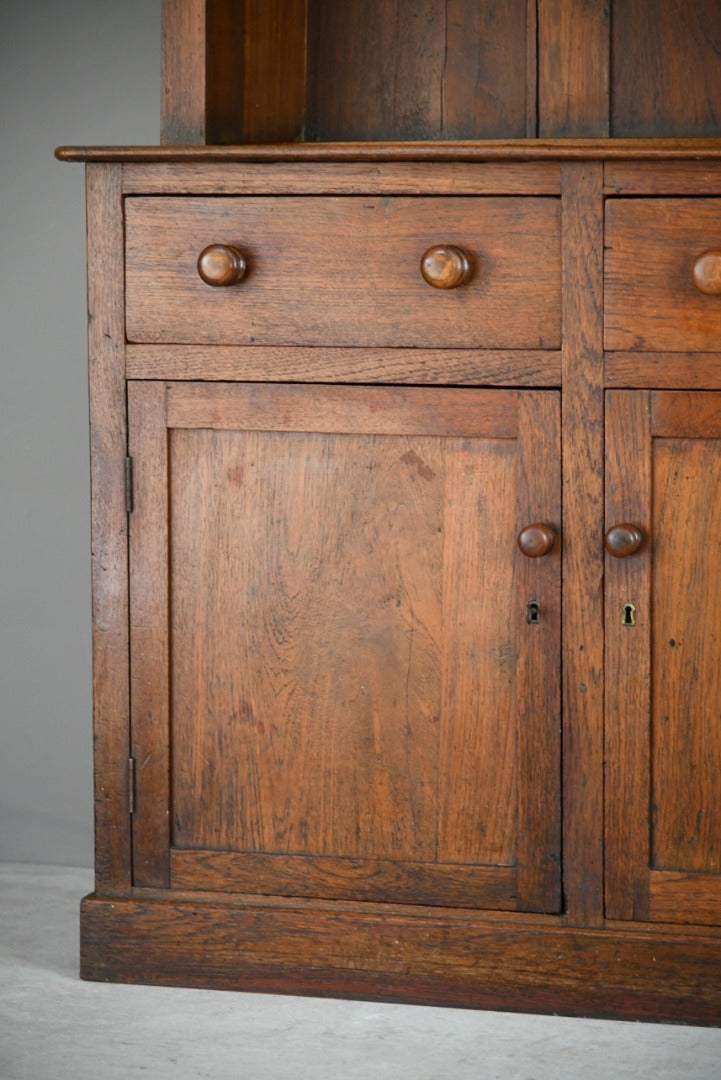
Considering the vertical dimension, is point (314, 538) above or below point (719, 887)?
above

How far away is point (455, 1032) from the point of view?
Result: 1809 millimetres

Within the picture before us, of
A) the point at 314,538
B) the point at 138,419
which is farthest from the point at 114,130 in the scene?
the point at 314,538

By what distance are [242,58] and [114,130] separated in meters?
0.43

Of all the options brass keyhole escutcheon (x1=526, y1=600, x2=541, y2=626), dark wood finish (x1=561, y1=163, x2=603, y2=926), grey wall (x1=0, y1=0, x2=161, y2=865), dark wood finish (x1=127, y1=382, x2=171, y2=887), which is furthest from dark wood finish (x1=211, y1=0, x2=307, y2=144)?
brass keyhole escutcheon (x1=526, y1=600, x2=541, y2=626)

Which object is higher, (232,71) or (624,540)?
(232,71)

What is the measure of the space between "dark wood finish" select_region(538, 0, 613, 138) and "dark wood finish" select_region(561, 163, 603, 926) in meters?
0.36

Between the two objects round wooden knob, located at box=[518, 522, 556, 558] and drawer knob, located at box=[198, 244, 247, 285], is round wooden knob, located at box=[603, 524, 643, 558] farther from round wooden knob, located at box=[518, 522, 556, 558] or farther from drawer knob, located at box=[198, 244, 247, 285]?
drawer knob, located at box=[198, 244, 247, 285]

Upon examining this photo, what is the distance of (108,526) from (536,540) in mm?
580

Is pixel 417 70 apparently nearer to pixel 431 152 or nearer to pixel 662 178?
pixel 431 152

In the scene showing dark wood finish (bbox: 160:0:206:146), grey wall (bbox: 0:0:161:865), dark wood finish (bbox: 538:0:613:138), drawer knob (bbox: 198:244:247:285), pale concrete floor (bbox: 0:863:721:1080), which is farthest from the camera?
grey wall (bbox: 0:0:161:865)

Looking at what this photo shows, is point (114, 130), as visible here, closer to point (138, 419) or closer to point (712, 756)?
point (138, 419)

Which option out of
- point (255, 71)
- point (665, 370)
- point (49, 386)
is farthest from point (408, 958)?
point (255, 71)

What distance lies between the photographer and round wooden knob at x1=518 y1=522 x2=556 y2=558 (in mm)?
1789

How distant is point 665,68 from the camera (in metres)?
2.11
